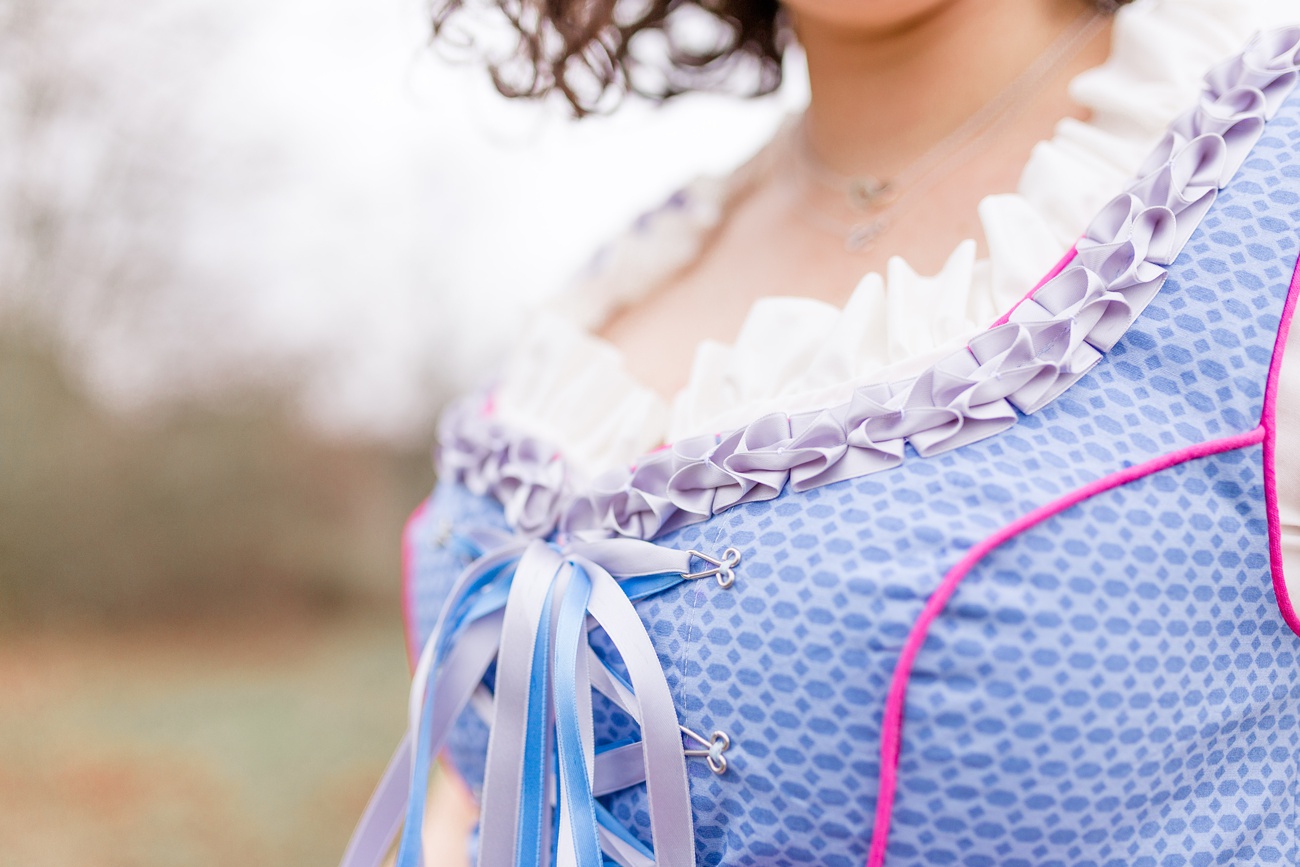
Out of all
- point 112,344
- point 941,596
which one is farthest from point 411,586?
point 112,344

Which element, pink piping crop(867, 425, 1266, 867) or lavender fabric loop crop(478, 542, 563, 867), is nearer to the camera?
pink piping crop(867, 425, 1266, 867)

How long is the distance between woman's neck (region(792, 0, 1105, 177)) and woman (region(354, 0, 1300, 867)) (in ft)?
0.05

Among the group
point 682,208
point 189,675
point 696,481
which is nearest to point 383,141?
point 189,675

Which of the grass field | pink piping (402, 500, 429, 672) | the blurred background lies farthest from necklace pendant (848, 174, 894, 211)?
the grass field

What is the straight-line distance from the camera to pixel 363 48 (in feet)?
6.57

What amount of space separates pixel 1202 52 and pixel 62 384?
1.96m

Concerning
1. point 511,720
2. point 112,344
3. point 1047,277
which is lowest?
point 1047,277

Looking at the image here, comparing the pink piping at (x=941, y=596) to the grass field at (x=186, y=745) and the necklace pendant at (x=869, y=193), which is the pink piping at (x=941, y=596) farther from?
the grass field at (x=186, y=745)

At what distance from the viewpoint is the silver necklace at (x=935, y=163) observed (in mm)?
680

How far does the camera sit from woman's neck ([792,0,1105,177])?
2.26 ft

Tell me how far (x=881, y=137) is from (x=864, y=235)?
3.6 inches

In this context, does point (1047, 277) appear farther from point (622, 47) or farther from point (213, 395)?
point (213, 395)

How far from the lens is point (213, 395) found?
82.4 inches

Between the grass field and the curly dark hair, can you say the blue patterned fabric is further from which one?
the grass field
